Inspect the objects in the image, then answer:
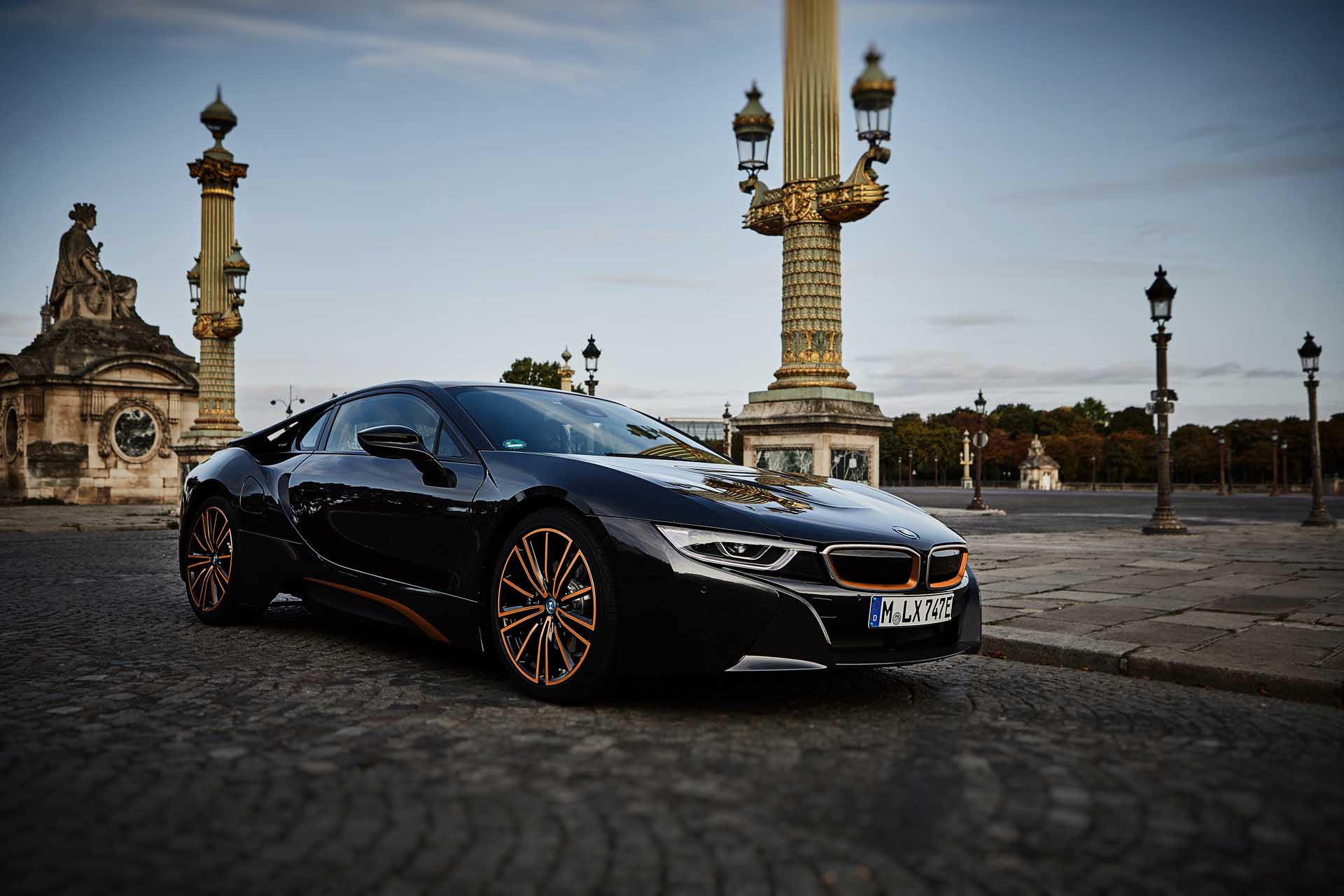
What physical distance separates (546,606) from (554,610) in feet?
0.16

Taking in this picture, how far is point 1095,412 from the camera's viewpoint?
174375 mm

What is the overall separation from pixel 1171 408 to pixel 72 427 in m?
34.6

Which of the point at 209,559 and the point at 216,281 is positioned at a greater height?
the point at 216,281

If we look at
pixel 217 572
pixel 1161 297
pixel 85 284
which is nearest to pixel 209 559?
pixel 217 572

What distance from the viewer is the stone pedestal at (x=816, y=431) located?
13789 millimetres

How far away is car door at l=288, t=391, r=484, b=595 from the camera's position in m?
4.49

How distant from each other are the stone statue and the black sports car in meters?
39.2

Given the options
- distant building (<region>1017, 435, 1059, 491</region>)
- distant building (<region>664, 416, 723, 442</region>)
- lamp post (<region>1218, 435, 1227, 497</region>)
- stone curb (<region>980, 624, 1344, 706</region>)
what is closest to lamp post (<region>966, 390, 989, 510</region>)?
stone curb (<region>980, 624, 1344, 706</region>)

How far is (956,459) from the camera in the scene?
135 metres

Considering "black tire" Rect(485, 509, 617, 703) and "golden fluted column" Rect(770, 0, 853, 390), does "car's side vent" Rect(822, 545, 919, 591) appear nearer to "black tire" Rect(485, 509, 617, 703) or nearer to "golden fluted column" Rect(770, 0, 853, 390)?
"black tire" Rect(485, 509, 617, 703)

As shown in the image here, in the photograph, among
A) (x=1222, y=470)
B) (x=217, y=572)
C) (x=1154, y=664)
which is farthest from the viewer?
(x=1222, y=470)

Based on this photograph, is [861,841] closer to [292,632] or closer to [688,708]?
[688,708]

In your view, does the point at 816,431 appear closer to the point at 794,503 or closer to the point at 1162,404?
the point at 1162,404

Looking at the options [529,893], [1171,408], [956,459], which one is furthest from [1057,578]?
[956,459]
